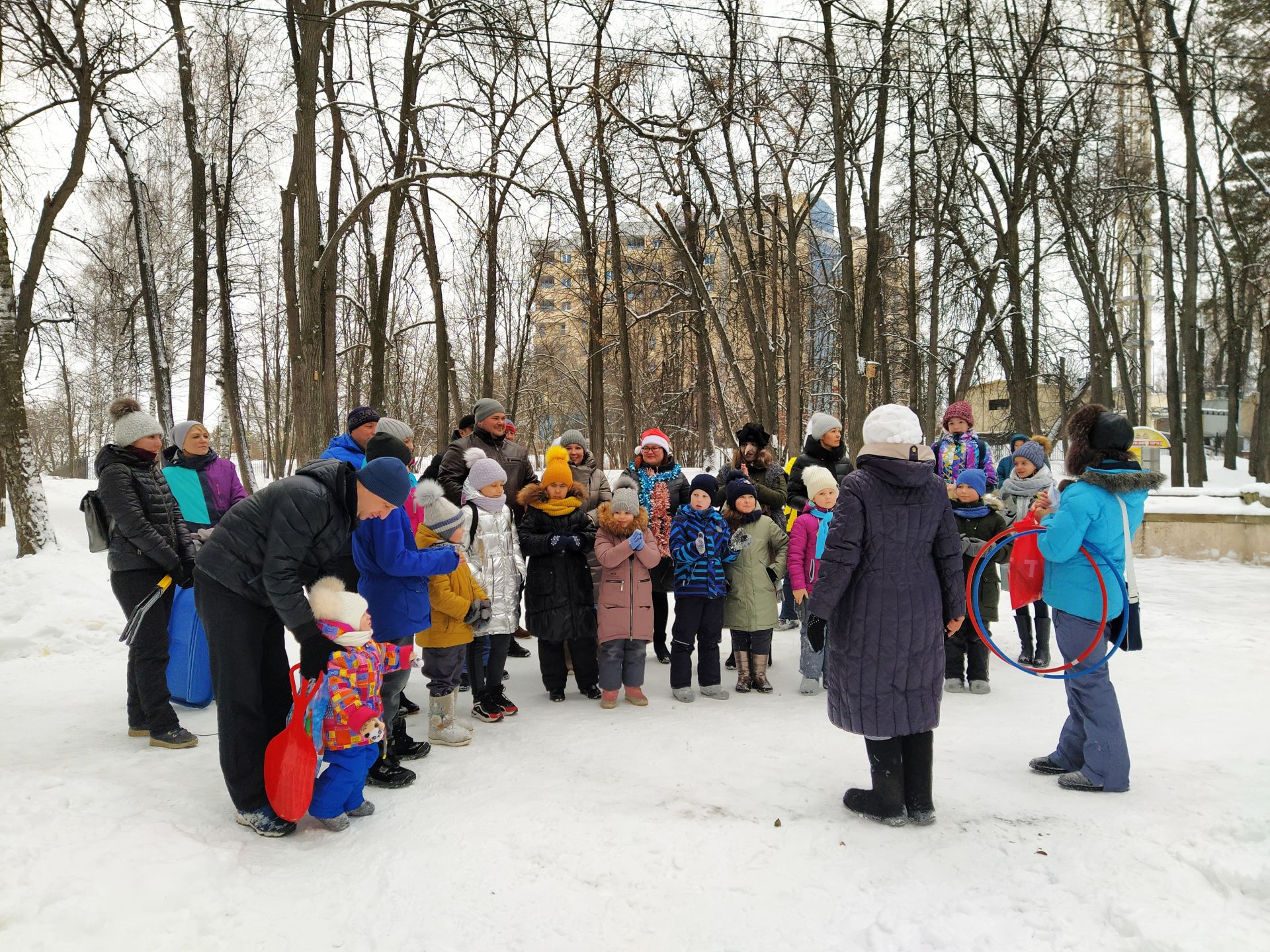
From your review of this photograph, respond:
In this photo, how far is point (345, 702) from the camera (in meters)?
3.51

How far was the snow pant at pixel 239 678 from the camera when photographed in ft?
11.5

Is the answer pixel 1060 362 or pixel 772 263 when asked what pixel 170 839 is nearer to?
pixel 772 263

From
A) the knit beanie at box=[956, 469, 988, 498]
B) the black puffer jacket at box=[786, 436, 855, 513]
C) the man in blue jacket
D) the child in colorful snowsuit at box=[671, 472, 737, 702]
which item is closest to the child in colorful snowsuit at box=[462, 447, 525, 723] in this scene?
the man in blue jacket

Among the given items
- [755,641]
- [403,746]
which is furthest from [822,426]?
[403,746]

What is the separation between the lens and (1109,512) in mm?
3984

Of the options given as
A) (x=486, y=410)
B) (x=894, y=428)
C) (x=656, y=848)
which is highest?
(x=486, y=410)

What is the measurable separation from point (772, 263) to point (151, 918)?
1941cm

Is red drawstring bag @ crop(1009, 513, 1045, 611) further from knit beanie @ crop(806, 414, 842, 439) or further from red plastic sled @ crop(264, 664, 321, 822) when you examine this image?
red plastic sled @ crop(264, 664, 321, 822)

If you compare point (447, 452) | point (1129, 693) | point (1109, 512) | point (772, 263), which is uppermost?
point (772, 263)

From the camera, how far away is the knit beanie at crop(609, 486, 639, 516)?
5.74m

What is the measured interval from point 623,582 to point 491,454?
1916 mm

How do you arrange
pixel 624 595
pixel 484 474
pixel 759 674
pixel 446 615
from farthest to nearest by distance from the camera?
pixel 759 674 → pixel 624 595 → pixel 484 474 → pixel 446 615

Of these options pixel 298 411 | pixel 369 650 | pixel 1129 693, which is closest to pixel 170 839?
pixel 369 650

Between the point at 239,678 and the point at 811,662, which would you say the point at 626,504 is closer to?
the point at 811,662
